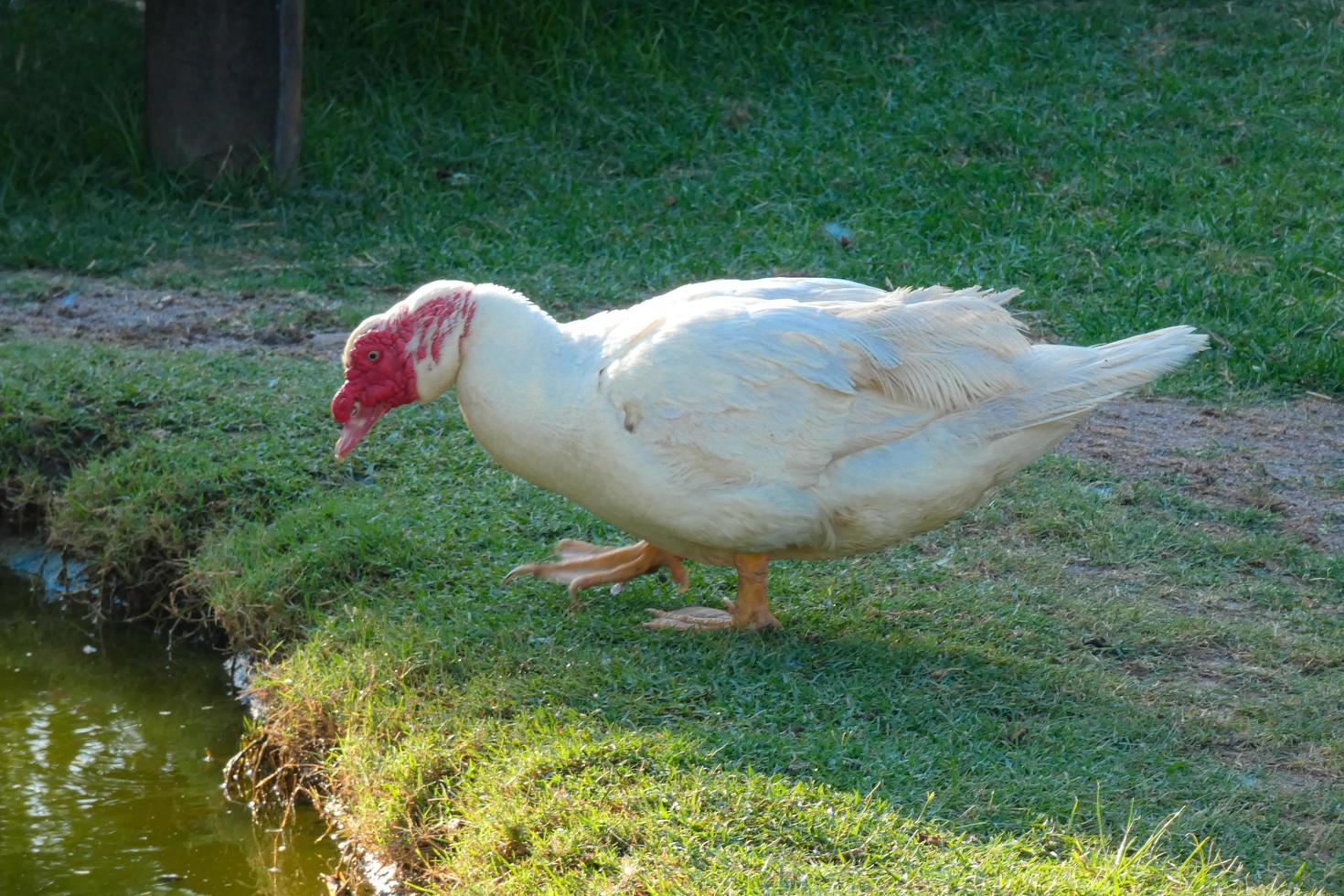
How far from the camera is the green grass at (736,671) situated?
2953 mm

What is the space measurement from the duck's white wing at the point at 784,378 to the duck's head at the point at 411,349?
0.38 m

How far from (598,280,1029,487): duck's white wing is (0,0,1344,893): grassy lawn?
0.51 m

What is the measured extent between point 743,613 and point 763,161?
4268 millimetres

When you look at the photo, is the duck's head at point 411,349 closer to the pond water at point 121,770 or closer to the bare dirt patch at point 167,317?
the pond water at point 121,770

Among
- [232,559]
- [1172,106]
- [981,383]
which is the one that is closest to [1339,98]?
[1172,106]

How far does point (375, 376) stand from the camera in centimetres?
375

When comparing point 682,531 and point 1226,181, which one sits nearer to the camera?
point 682,531

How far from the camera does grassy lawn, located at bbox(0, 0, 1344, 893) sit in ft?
10.2

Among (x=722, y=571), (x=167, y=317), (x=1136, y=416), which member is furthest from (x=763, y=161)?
(x=722, y=571)

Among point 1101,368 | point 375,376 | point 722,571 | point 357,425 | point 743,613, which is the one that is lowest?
point 722,571

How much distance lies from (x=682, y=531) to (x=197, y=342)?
3.10m

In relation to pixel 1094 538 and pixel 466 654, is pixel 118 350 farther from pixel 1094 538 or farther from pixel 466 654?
pixel 1094 538

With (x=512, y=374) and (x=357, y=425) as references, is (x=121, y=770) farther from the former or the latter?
(x=512, y=374)

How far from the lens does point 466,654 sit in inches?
146
